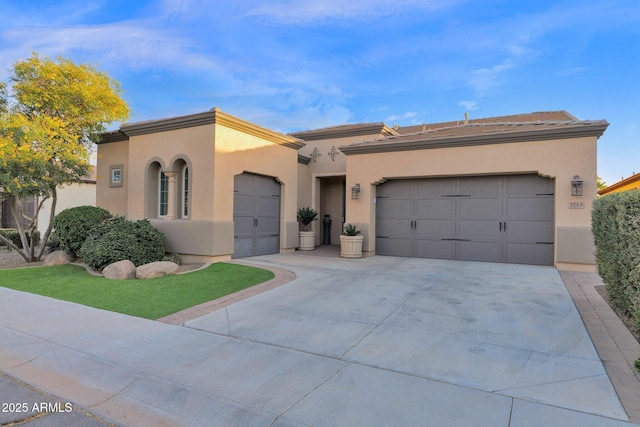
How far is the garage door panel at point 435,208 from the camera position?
10.7m

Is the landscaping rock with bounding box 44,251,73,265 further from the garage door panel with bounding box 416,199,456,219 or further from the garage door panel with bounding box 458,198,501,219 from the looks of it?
the garage door panel with bounding box 458,198,501,219

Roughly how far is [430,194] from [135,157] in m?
9.68

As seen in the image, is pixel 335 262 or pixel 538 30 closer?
pixel 538 30

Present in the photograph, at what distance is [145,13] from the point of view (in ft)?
30.8

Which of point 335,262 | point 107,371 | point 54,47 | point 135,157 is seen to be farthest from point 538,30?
point 54,47

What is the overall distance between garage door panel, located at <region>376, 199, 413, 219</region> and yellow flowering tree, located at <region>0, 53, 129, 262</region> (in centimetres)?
897

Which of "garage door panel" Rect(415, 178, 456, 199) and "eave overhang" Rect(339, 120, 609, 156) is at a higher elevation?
"eave overhang" Rect(339, 120, 609, 156)

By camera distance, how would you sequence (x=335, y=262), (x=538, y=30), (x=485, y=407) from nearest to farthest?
(x=485, y=407), (x=538, y=30), (x=335, y=262)

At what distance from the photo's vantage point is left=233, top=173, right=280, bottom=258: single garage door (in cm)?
1063

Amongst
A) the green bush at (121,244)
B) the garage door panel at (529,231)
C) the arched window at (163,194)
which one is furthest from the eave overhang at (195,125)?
the garage door panel at (529,231)

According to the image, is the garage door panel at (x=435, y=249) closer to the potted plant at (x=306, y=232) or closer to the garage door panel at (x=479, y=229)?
the garage door panel at (x=479, y=229)

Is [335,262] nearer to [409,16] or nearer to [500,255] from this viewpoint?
[500,255]

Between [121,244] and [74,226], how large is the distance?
7.22 feet

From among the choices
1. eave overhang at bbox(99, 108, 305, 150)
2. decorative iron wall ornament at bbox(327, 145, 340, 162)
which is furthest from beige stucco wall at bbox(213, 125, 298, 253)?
decorative iron wall ornament at bbox(327, 145, 340, 162)
